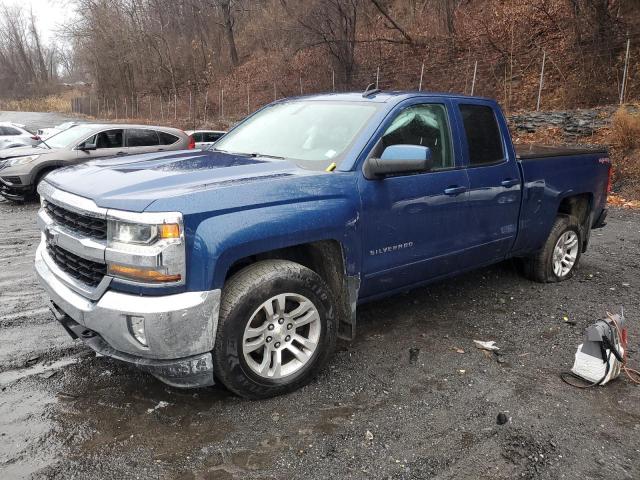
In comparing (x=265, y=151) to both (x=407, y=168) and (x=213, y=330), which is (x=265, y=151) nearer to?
(x=407, y=168)

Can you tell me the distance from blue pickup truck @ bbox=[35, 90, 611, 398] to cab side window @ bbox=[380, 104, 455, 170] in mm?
12

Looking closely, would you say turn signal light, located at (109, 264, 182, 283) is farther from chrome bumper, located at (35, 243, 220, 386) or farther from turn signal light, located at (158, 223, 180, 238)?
turn signal light, located at (158, 223, 180, 238)

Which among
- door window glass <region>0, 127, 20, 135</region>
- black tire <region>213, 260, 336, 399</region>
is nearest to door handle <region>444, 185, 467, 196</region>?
black tire <region>213, 260, 336, 399</region>

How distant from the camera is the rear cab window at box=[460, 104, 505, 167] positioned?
4254mm

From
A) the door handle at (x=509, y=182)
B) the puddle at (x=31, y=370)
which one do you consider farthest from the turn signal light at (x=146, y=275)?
the door handle at (x=509, y=182)

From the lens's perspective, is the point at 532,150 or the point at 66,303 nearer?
the point at 66,303

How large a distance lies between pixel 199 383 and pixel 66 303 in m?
0.92

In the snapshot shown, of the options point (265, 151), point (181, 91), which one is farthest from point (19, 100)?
point (265, 151)

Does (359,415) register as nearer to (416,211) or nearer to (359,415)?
(359,415)

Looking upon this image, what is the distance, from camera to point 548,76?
55.1 feet

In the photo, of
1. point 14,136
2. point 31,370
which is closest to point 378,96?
point 31,370

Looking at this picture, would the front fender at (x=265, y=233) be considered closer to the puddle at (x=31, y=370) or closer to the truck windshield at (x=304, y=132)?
the truck windshield at (x=304, y=132)

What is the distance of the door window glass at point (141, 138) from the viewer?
11039 millimetres

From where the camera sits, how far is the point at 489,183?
4277mm
